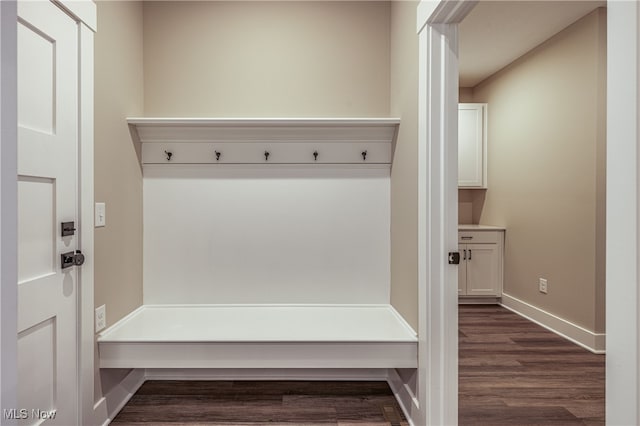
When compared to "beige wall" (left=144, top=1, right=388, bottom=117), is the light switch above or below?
below

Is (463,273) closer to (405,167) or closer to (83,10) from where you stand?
(405,167)

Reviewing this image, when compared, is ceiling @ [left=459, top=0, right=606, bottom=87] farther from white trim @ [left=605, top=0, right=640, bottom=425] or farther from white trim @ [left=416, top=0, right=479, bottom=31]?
white trim @ [left=605, top=0, right=640, bottom=425]

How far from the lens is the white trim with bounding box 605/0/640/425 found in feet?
2.34

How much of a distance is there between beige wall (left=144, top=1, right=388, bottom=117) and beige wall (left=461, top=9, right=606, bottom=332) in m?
1.77

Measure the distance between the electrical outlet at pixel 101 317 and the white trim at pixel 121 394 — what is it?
0.36 m

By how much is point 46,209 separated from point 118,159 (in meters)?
0.62

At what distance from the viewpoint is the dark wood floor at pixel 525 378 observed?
2.05 meters

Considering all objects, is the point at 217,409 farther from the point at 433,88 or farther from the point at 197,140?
the point at 433,88

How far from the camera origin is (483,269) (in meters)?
4.10

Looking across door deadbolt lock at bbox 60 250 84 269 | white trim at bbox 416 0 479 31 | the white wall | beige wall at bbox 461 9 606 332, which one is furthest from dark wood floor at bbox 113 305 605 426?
white trim at bbox 416 0 479 31

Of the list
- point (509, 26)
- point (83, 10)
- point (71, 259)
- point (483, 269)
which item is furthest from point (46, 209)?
point (483, 269)

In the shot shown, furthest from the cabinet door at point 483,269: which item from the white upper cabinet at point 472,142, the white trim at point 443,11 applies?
the white trim at point 443,11

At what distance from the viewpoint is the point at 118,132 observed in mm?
2068

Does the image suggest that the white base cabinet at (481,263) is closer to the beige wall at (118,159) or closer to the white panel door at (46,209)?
the beige wall at (118,159)
